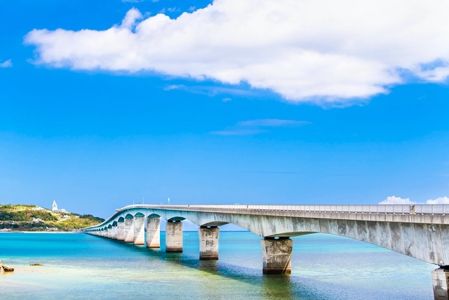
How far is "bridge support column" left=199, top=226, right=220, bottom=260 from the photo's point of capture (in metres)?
88.3

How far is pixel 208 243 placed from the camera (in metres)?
88.8

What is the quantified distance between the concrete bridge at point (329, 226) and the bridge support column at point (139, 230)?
40962mm

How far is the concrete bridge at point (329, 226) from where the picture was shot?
3788 centimetres

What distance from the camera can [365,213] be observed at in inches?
1820

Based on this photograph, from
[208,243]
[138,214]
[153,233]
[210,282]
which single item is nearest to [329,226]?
[210,282]

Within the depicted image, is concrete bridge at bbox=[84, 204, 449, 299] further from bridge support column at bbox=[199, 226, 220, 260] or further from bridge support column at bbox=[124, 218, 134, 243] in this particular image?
bridge support column at bbox=[124, 218, 134, 243]

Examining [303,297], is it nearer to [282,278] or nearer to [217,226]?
[282,278]

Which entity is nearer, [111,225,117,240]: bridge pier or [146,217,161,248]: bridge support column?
[146,217,161,248]: bridge support column

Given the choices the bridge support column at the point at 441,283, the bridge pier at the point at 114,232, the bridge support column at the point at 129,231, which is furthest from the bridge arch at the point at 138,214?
the bridge support column at the point at 441,283

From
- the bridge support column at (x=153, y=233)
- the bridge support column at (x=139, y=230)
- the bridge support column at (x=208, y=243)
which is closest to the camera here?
the bridge support column at (x=208, y=243)

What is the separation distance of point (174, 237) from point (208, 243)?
24437 millimetres

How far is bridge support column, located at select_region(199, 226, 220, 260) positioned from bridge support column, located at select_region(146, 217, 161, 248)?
44.7 meters

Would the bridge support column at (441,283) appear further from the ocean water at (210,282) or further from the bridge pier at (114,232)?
the bridge pier at (114,232)

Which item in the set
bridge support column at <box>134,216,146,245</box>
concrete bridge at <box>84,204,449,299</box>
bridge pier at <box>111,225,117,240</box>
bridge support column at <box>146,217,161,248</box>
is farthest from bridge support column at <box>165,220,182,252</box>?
bridge pier at <box>111,225,117,240</box>
